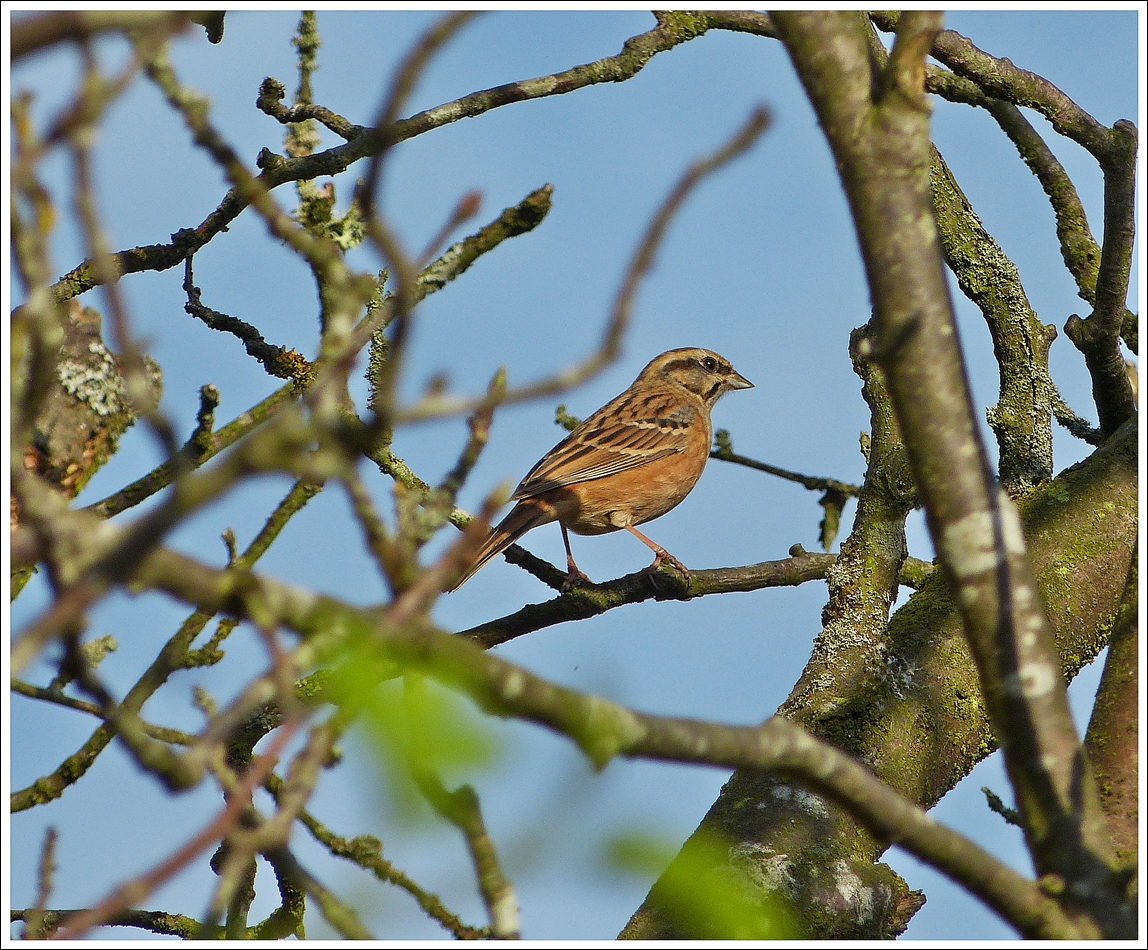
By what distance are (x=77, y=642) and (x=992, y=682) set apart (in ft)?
6.36

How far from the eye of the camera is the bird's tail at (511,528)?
713cm

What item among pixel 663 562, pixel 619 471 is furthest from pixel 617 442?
pixel 663 562

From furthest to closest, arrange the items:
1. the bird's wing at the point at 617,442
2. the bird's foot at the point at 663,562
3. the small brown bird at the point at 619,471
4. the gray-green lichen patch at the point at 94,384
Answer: the bird's wing at the point at 617,442 < the small brown bird at the point at 619,471 < the bird's foot at the point at 663,562 < the gray-green lichen patch at the point at 94,384

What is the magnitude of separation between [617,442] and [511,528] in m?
1.58

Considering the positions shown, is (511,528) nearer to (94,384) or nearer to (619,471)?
(619,471)

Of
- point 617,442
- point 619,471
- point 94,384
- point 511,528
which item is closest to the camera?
point 94,384

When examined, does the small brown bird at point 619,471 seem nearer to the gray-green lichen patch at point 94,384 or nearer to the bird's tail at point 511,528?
the bird's tail at point 511,528

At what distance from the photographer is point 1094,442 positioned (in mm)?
7129

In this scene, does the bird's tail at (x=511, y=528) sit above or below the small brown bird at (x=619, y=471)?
below

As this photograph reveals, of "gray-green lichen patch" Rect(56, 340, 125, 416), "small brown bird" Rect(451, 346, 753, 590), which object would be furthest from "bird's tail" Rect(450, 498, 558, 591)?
"gray-green lichen patch" Rect(56, 340, 125, 416)

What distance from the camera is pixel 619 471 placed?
8.65m

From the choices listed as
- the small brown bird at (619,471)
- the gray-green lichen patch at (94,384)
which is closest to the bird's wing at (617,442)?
the small brown bird at (619,471)

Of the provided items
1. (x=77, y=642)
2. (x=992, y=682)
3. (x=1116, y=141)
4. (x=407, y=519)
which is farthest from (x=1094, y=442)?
(x=77, y=642)

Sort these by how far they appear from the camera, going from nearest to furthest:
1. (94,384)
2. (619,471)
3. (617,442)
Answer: (94,384) → (619,471) → (617,442)
